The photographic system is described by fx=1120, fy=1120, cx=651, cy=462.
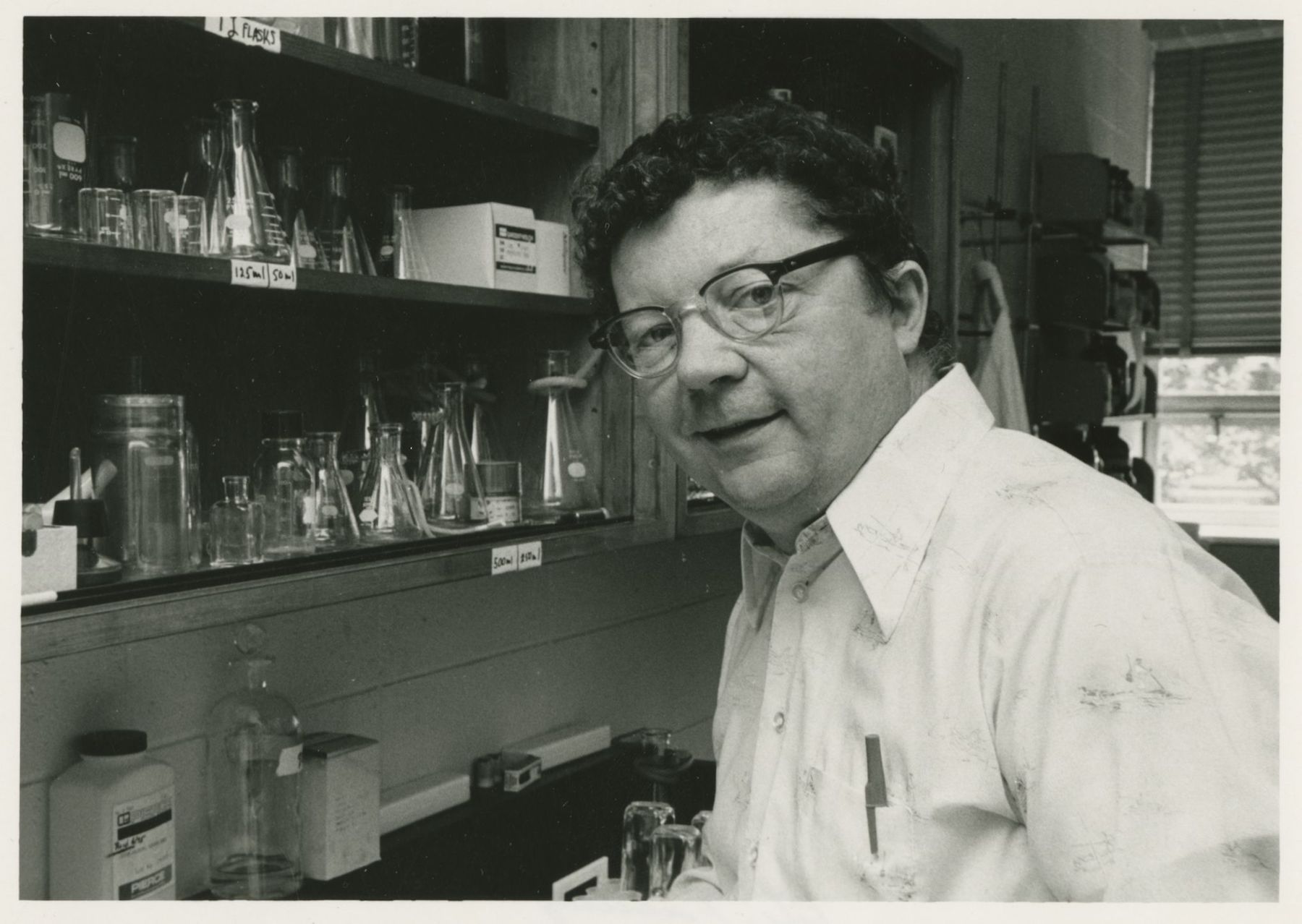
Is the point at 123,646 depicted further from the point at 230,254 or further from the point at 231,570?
the point at 230,254

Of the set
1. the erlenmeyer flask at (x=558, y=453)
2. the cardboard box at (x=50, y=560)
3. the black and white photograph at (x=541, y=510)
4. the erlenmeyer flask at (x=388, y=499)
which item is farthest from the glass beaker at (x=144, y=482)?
the erlenmeyer flask at (x=558, y=453)

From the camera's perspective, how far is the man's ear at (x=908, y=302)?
4.04 feet

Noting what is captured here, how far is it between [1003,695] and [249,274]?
34.2 inches

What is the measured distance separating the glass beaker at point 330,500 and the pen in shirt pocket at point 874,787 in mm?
702

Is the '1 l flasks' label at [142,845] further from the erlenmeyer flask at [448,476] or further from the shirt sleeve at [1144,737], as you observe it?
the shirt sleeve at [1144,737]

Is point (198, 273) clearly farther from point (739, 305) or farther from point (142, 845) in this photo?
point (142, 845)

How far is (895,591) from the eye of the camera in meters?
1.09

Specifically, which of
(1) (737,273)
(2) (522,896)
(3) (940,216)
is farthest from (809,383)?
(3) (940,216)

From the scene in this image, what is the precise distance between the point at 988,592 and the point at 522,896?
1.21 m

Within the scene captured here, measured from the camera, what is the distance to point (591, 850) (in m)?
2.08

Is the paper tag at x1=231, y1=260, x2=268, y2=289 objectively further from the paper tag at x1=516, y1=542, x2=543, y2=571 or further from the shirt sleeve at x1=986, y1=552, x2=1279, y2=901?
the shirt sleeve at x1=986, y1=552, x2=1279, y2=901

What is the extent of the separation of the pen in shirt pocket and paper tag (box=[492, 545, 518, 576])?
0.60 meters

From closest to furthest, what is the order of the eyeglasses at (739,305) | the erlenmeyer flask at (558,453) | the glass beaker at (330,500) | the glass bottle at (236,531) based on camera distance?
the eyeglasses at (739,305), the glass bottle at (236,531), the glass beaker at (330,500), the erlenmeyer flask at (558,453)

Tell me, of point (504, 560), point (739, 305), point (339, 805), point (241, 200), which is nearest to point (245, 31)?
point (241, 200)
